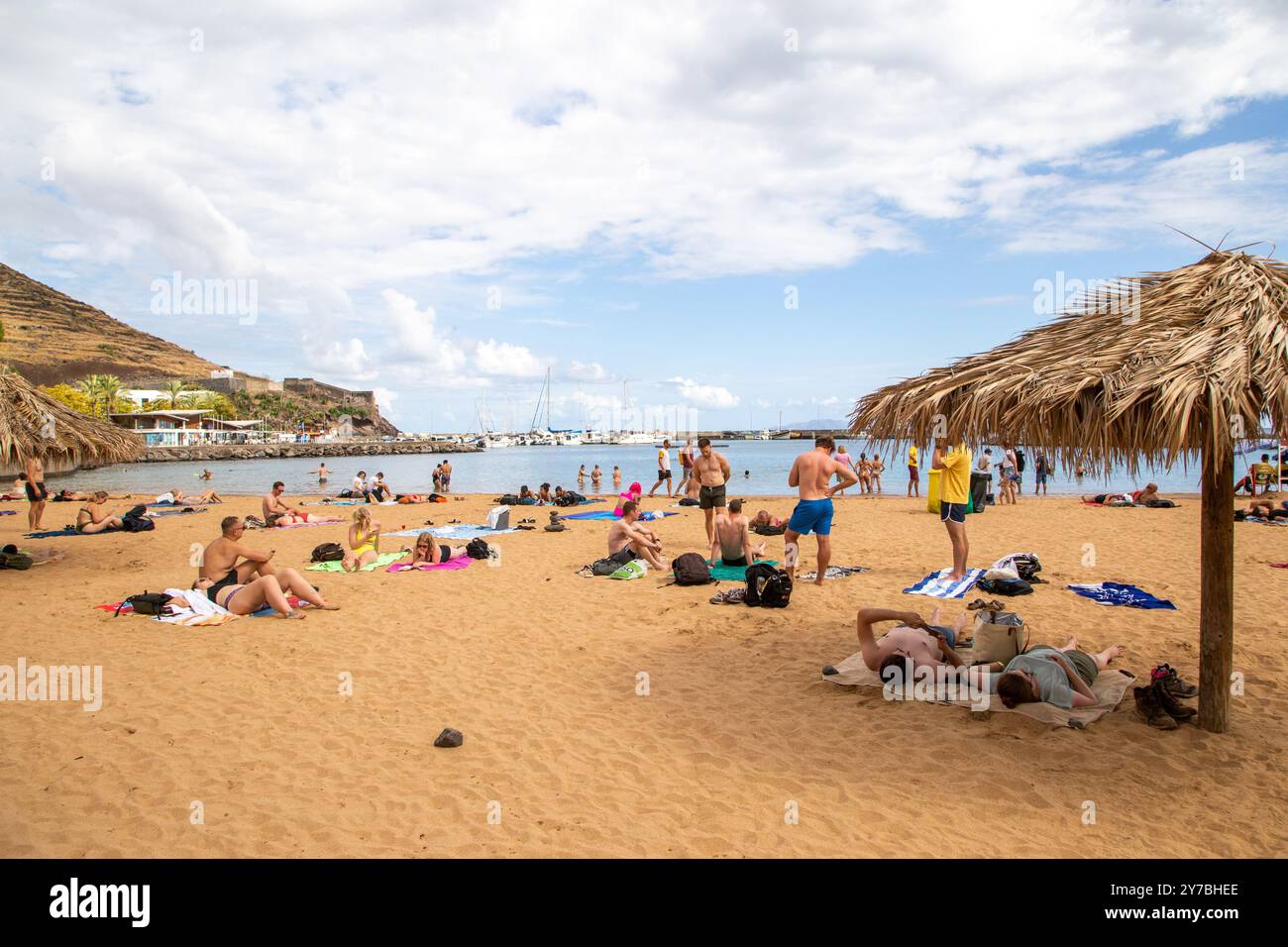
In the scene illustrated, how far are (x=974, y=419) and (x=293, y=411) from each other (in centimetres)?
13437

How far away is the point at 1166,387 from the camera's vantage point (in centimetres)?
361

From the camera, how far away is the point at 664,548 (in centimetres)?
1204

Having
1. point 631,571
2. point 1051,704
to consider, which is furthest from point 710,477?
point 1051,704

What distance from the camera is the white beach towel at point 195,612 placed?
23.6 feet

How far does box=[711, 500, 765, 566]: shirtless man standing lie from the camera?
925 cm

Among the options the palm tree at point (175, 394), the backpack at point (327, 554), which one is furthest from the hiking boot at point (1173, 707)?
the palm tree at point (175, 394)

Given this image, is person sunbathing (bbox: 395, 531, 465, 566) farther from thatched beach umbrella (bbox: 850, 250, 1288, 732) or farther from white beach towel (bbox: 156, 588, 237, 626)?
thatched beach umbrella (bbox: 850, 250, 1288, 732)

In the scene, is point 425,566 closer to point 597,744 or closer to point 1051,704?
point 597,744

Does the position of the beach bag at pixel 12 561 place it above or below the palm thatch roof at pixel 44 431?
below

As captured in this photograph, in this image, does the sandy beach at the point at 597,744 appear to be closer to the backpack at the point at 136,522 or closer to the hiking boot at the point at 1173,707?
the hiking boot at the point at 1173,707

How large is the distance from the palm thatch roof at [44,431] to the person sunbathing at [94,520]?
3.59 m

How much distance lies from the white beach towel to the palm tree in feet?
338
